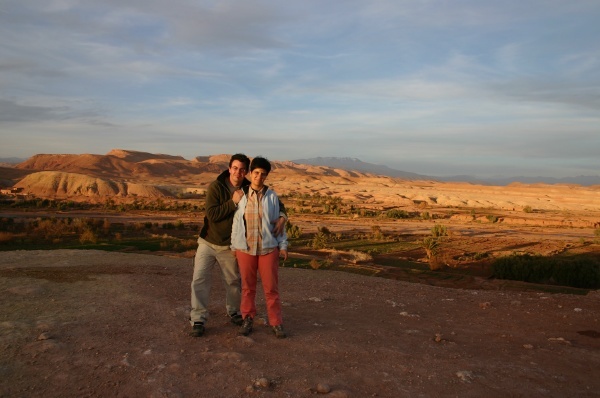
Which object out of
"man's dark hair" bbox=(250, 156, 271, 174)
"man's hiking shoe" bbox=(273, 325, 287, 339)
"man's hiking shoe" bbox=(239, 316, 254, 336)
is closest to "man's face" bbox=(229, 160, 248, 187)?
"man's dark hair" bbox=(250, 156, 271, 174)

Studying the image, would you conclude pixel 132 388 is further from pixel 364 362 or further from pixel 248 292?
pixel 364 362

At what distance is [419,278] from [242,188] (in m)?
9.47

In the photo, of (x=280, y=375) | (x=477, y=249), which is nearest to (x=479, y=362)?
(x=280, y=375)

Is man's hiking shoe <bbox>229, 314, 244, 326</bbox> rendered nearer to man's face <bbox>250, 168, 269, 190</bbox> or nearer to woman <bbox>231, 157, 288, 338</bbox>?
woman <bbox>231, 157, 288, 338</bbox>

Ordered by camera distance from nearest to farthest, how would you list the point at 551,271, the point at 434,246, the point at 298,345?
the point at 298,345, the point at 551,271, the point at 434,246

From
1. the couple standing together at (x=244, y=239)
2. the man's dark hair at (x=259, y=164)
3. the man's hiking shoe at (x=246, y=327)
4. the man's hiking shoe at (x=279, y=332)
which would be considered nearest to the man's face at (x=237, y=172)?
the couple standing together at (x=244, y=239)

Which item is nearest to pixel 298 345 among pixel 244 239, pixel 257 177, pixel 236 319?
pixel 236 319

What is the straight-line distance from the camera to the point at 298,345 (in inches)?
221

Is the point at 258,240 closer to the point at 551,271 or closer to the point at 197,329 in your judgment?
the point at 197,329

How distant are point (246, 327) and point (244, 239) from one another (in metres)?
1.05

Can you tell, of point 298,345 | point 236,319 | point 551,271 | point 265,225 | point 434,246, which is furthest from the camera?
point 434,246

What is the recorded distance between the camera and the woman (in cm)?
571

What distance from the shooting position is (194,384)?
444cm

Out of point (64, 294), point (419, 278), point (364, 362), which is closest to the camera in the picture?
point (364, 362)
